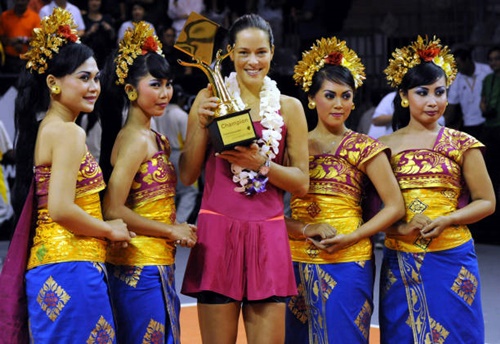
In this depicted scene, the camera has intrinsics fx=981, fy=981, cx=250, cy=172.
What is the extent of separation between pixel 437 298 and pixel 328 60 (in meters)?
1.24

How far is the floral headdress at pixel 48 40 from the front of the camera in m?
4.03

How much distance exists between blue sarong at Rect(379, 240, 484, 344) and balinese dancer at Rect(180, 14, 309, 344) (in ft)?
2.35

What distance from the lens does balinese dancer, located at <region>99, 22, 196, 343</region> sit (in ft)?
13.7

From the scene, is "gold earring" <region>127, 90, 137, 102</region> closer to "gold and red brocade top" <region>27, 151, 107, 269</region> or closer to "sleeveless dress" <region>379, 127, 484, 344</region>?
"gold and red brocade top" <region>27, 151, 107, 269</region>

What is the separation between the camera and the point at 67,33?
13.4 feet

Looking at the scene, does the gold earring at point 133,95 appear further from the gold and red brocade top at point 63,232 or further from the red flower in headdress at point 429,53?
the red flower in headdress at point 429,53

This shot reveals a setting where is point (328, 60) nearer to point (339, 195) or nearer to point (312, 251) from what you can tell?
point (339, 195)

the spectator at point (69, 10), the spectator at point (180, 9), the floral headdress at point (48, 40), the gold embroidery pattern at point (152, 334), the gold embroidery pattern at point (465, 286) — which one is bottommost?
the gold embroidery pattern at point (152, 334)

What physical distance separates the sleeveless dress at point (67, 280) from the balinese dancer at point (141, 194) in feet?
0.71

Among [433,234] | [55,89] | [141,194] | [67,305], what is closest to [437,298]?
[433,234]

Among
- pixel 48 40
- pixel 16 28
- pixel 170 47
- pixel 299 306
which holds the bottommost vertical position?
pixel 299 306

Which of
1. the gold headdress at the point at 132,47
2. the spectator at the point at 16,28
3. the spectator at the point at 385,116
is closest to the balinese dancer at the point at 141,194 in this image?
the gold headdress at the point at 132,47

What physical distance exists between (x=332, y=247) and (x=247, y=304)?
0.51 meters

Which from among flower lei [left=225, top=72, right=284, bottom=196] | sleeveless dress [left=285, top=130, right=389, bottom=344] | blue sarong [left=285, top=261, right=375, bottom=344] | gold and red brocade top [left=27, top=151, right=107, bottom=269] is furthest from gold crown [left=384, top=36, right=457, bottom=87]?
gold and red brocade top [left=27, top=151, right=107, bottom=269]
